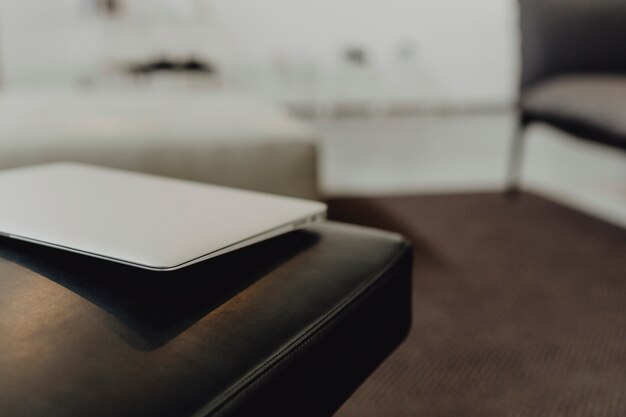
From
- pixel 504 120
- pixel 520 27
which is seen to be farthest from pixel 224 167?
pixel 504 120

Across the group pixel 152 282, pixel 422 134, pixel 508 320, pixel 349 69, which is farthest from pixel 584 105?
pixel 152 282

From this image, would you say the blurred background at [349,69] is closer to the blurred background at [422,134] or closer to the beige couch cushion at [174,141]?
the blurred background at [422,134]

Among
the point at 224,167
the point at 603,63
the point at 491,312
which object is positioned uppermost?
the point at 603,63

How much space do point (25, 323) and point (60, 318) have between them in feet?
0.08

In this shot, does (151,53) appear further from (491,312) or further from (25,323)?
(25,323)

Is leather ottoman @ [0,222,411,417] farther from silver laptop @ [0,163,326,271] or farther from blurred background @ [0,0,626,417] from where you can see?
blurred background @ [0,0,626,417]

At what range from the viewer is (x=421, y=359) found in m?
1.09

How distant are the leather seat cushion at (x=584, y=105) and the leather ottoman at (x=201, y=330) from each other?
1331 mm

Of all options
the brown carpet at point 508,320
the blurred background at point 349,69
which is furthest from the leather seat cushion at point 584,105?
the blurred background at point 349,69

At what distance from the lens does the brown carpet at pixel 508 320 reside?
0.96 meters

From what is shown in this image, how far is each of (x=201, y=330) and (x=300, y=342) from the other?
0.08 meters

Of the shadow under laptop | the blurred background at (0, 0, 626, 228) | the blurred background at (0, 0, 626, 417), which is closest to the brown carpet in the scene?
the blurred background at (0, 0, 626, 417)

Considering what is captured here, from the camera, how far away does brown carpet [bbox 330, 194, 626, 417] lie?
964mm

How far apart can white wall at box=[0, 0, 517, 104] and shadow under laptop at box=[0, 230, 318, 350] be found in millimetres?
2428
